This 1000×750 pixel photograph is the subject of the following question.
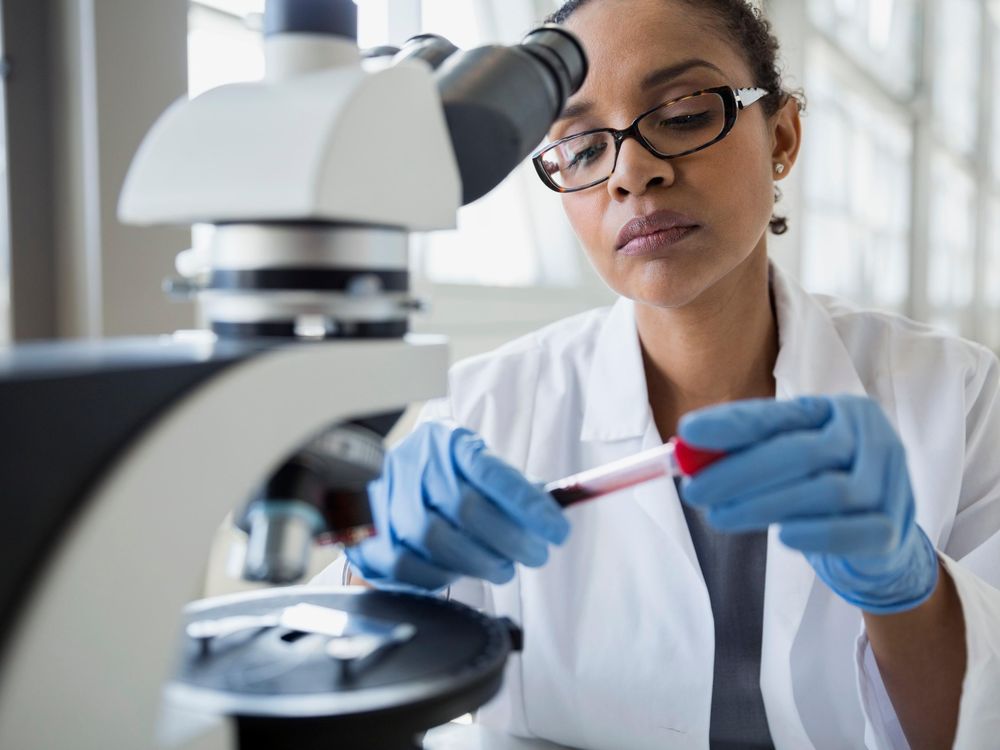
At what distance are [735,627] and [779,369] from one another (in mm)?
362

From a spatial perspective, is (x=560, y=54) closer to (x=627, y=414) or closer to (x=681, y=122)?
(x=681, y=122)

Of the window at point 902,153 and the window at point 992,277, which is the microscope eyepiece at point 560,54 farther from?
the window at point 992,277

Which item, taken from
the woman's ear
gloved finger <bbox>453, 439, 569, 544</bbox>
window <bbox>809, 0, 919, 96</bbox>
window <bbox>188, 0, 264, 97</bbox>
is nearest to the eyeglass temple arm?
the woman's ear

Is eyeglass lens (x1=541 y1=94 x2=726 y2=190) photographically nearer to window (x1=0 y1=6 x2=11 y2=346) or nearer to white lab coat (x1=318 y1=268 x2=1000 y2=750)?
white lab coat (x1=318 y1=268 x2=1000 y2=750)

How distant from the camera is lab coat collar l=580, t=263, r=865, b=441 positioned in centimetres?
122

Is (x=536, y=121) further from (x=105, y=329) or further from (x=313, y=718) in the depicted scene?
(x=105, y=329)

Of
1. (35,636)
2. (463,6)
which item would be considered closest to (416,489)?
(35,636)

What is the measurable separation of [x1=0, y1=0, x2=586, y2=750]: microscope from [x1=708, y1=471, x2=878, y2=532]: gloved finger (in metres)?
0.23

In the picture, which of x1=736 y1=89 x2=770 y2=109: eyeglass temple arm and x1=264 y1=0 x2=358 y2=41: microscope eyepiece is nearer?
x1=264 y1=0 x2=358 y2=41: microscope eyepiece

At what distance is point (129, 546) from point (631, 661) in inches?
32.9

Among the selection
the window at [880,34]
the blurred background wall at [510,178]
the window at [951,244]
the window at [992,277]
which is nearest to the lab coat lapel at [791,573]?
the blurred background wall at [510,178]

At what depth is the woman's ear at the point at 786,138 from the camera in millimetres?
1294

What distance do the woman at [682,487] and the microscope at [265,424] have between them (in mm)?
252

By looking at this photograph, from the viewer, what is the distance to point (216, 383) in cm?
43
